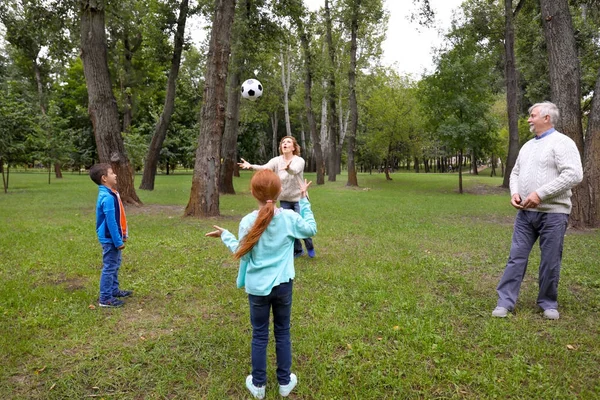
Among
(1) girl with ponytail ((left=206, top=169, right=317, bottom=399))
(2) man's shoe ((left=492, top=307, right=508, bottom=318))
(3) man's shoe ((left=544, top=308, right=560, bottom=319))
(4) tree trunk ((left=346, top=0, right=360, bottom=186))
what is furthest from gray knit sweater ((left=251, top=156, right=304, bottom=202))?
(4) tree trunk ((left=346, top=0, right=360, bottom=186))

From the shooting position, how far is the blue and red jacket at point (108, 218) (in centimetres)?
426

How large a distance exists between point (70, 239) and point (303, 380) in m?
6.67

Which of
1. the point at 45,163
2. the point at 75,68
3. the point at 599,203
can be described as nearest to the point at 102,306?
the point at 599,203

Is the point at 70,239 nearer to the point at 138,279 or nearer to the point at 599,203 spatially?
the point at 138,279

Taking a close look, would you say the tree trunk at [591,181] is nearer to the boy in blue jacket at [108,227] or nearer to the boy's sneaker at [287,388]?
the boy's sneaker at [287,388]

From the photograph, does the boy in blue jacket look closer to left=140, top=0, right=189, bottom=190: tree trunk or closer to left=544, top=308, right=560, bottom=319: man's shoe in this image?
left=544, top=308, right=560, bottom=319: man's shoe

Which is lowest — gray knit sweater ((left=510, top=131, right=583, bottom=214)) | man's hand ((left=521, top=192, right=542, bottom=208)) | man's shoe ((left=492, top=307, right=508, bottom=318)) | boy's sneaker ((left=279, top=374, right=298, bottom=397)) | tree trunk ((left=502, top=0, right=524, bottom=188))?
boy's sneaker ((left=279, top=374, right=298, bottom=397))

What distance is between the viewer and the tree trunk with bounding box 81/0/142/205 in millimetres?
11570

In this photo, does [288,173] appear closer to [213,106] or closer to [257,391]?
[257,391]

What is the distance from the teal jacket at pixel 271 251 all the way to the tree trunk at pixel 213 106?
311 inches

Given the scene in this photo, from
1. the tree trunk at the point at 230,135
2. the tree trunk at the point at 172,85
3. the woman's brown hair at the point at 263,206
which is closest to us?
the woman's brown hair at the point at 263,206

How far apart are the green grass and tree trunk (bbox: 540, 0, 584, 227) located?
3.03 metres

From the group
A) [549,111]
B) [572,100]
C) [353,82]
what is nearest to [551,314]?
[549,111]

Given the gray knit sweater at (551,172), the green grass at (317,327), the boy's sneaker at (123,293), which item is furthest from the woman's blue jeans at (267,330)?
the gray knit sweater at (551,172)
